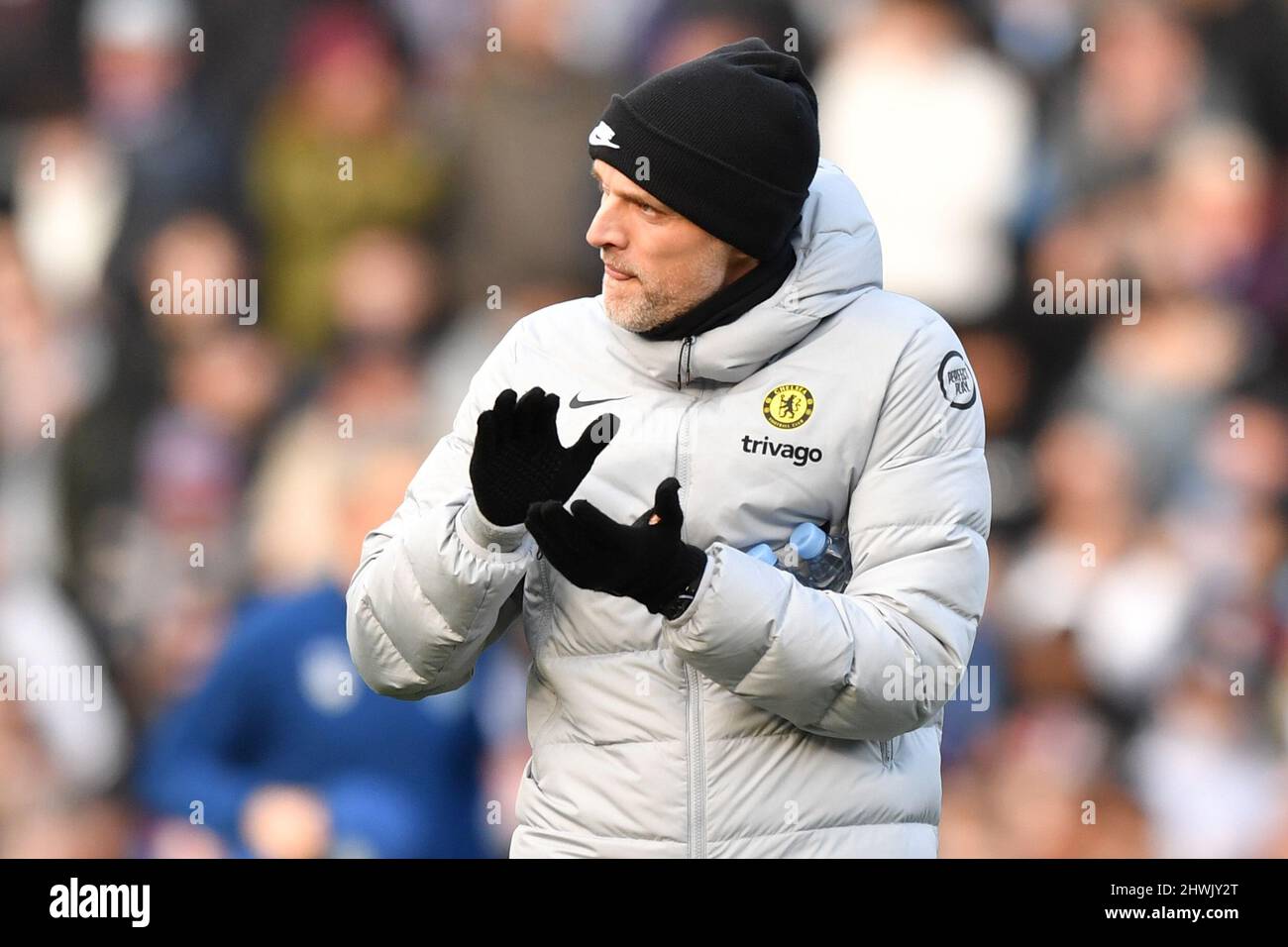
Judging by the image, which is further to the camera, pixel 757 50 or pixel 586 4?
pixel 586 4

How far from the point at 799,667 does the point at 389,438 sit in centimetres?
287

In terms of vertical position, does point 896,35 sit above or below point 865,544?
above

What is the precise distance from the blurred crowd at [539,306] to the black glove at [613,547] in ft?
8.04

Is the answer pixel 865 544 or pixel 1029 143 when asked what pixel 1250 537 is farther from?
pixel 865 544

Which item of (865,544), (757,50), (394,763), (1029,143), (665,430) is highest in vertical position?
(1029,143)

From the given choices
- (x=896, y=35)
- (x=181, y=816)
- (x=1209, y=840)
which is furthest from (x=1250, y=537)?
(x=181, y=816)

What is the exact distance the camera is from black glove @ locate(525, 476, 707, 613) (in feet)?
6.52

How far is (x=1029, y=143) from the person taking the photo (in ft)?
16.6

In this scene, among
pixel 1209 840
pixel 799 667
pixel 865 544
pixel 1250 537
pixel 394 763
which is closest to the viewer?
pixel 799 667

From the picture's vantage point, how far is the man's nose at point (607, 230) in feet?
7.41

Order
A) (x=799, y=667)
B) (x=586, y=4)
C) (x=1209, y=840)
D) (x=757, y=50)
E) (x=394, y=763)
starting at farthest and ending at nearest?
(x=586, y=4) < (x=1209, y=840) < (x=394, y=763) < (x=757, y=50) < (x=799, y=667)

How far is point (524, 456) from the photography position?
2.08m
